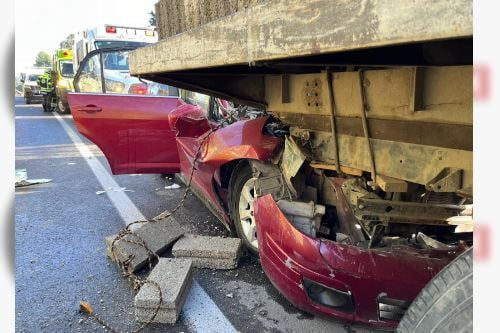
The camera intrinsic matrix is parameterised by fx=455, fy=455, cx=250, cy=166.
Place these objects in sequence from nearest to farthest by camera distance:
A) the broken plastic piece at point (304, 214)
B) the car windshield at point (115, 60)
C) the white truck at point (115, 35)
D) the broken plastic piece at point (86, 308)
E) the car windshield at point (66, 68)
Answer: the broken plastic piece at point (304, 214)
the broken plastic piece at point (86, 308)
the car windshield at point (115, 60)
the white truck at point (115, 35)
the car windshield at point (66, 68)

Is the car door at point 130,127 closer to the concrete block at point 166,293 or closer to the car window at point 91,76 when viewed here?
the car window at point 91,76

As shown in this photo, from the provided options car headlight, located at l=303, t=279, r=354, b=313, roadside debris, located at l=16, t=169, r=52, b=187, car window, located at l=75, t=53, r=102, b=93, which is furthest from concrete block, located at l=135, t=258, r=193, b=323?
roadside debris, located at l=16, t=169, r=52, b=187

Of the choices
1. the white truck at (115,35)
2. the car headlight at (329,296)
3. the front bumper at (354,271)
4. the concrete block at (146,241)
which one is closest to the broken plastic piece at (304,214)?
the front bumper at (354,271)

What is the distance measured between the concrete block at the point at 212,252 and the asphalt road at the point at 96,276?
77mm

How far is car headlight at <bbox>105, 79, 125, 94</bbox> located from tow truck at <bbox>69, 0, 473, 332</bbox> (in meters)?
2.41

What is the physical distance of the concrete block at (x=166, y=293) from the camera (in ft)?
9.92

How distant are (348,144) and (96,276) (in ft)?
7.76

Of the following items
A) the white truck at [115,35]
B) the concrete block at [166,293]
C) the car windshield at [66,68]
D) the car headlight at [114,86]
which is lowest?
the concrete block at [166,293]

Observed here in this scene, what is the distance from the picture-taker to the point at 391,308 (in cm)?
260

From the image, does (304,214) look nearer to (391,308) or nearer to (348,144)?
(348,144)

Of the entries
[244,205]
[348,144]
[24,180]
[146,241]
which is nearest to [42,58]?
[24,180]

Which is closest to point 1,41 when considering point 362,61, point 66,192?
point 362,61

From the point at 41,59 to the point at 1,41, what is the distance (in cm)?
11710

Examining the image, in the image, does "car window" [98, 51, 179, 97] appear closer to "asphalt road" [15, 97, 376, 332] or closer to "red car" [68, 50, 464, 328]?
"red car" [68, 50, 464, 328]
